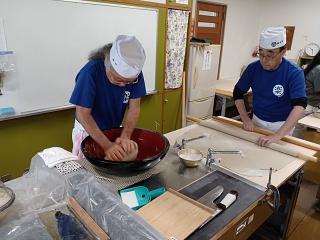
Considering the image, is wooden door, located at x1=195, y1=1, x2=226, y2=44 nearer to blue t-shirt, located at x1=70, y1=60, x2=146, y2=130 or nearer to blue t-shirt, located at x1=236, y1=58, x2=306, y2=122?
blue t-shirt, located at x1=236, y1=58, x2=306, y2=122

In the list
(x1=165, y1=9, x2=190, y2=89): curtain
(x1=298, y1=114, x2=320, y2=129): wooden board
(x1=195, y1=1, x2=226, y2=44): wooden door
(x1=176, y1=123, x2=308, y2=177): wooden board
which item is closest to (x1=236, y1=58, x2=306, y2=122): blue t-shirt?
(x1=176, y1=123, x2=308, y2=177): wooden board

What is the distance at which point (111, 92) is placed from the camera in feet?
4.86

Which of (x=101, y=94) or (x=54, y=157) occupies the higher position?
(x=101, y=94)

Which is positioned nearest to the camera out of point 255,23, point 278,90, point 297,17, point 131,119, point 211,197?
point 211,197

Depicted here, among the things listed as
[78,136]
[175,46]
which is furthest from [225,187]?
[175,46]

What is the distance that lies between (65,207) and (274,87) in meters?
1.56

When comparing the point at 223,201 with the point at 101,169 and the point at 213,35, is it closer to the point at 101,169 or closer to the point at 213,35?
the point at 101,169

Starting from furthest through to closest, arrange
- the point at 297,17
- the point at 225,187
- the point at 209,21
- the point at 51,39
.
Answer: the point at 297,17
the point at 209,21
the point at 51,39
the point at 225,187

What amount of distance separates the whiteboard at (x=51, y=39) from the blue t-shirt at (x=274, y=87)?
134 centimetres

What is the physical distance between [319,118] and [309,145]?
131 centimetres

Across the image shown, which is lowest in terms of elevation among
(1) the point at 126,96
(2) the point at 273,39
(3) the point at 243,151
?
(3) the point at 243,151

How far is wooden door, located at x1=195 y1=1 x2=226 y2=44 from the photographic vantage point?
395 centimetres

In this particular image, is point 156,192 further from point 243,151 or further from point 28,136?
point 28,136

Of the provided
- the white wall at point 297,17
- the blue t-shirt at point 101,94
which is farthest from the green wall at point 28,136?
the white wall at point 297,17
